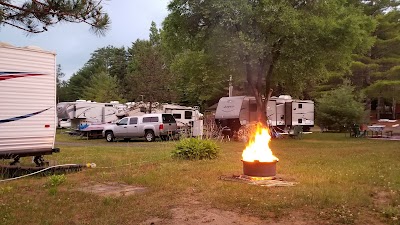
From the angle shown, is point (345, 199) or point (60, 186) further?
point (60, 186)

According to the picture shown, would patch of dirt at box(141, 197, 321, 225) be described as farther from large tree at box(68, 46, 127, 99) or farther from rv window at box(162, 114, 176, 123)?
large tree at box(68, 46, 127, 99)

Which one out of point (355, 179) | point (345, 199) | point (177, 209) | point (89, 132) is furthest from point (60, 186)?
point (89, 132)

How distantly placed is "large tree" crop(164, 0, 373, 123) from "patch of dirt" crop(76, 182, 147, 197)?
38.4 feet

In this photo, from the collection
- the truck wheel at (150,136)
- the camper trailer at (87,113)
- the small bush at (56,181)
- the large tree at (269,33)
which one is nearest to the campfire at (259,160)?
the small bush at (56,181)

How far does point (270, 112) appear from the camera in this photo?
26.3 m

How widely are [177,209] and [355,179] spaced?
13.1ft

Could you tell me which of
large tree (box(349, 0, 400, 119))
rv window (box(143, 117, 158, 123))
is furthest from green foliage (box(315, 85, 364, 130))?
rv window (box(143, 117, 158, 123))

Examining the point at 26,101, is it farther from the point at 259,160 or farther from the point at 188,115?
the point at 188,115

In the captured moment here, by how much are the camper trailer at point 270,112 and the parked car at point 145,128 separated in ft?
10.4

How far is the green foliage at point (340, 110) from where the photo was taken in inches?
1099

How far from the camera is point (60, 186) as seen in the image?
789cm

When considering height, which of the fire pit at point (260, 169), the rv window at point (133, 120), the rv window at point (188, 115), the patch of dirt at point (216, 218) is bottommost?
the patch of dirt at point (216, 218)

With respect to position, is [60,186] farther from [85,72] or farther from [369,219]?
[85,72]

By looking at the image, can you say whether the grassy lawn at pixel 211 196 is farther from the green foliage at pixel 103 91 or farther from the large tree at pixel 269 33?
the green foliage at pixel 103 91
